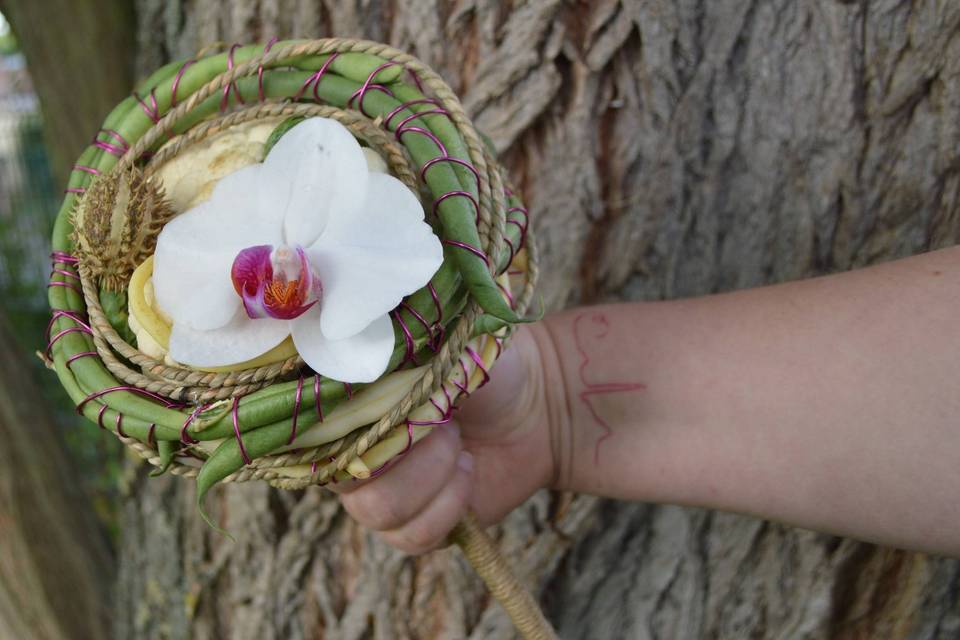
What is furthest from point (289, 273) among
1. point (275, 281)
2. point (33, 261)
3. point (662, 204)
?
point (33, 261)

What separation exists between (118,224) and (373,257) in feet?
0.61

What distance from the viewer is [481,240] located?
1.71ft

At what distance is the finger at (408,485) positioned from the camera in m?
0.65

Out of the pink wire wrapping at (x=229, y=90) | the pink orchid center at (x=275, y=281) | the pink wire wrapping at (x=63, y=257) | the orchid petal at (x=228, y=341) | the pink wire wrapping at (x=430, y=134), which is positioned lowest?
the orchid petal at (x=228, y=341)

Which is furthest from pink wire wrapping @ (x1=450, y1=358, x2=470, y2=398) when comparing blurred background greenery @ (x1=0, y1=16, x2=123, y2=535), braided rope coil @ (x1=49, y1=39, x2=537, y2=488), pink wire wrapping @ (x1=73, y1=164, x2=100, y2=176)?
blurred background greenery @ (x1=0, y1=16, x2=123, y2=535)

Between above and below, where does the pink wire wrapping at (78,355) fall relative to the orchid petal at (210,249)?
below

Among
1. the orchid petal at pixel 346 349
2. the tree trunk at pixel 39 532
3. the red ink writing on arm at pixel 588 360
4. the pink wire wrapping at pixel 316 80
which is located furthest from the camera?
the tree trunk at pixel 39 532

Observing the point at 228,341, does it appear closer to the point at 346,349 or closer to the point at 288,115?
the point at 346,349

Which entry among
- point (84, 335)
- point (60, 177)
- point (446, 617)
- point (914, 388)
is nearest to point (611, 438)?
point (914, 388)

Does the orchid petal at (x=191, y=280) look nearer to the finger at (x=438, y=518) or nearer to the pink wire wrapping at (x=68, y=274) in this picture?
the pink wire wrapping at (x=68, y=274)

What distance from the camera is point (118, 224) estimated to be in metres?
0.52

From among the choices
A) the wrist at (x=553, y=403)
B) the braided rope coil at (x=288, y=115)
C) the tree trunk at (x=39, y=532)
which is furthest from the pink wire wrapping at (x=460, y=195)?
the tree trunk at (x=39, y=532)

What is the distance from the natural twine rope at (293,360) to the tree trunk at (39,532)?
791 millimetres

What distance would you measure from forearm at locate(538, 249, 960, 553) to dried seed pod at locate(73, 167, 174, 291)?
42 cm
